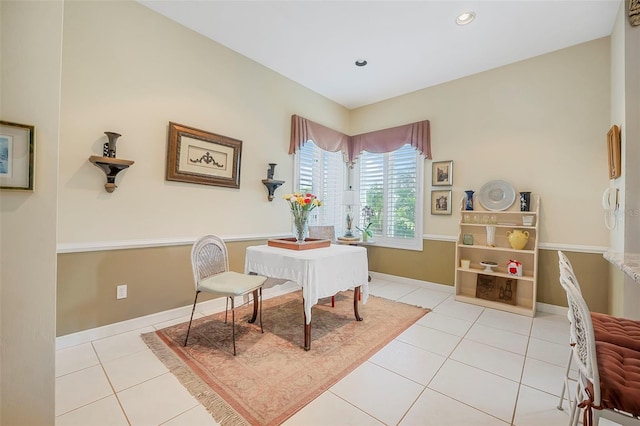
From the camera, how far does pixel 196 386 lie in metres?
1.72

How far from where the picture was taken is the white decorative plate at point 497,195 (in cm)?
334

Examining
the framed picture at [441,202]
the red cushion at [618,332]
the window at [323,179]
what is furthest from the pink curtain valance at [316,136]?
the red cushion at [618,332]

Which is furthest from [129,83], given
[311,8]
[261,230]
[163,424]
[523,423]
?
[523,423]

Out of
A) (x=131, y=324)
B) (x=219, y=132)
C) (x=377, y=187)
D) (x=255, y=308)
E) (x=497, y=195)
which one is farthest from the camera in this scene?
(x=377, y=187)

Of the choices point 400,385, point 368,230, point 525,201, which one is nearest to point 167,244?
point 400,385

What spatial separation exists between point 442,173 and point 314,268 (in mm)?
2743

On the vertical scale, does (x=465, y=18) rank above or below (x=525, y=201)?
above

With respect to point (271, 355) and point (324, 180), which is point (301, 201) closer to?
point (271, 355)

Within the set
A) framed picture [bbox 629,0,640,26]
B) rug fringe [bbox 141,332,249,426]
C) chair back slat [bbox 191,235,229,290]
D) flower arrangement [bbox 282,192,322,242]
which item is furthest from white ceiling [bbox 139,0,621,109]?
rug fringe [bbox 141,332,249,426]

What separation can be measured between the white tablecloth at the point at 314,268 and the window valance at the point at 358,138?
1.90 meters

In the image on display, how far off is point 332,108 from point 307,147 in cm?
97

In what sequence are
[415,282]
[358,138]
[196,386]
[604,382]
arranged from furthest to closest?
[358,138]
[415,282]
[196,386]
[604,382]

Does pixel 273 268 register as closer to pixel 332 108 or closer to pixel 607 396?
pixel 607 396

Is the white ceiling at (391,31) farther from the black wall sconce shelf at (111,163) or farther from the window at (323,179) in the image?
the black wall sconce shelf at (111,163)
